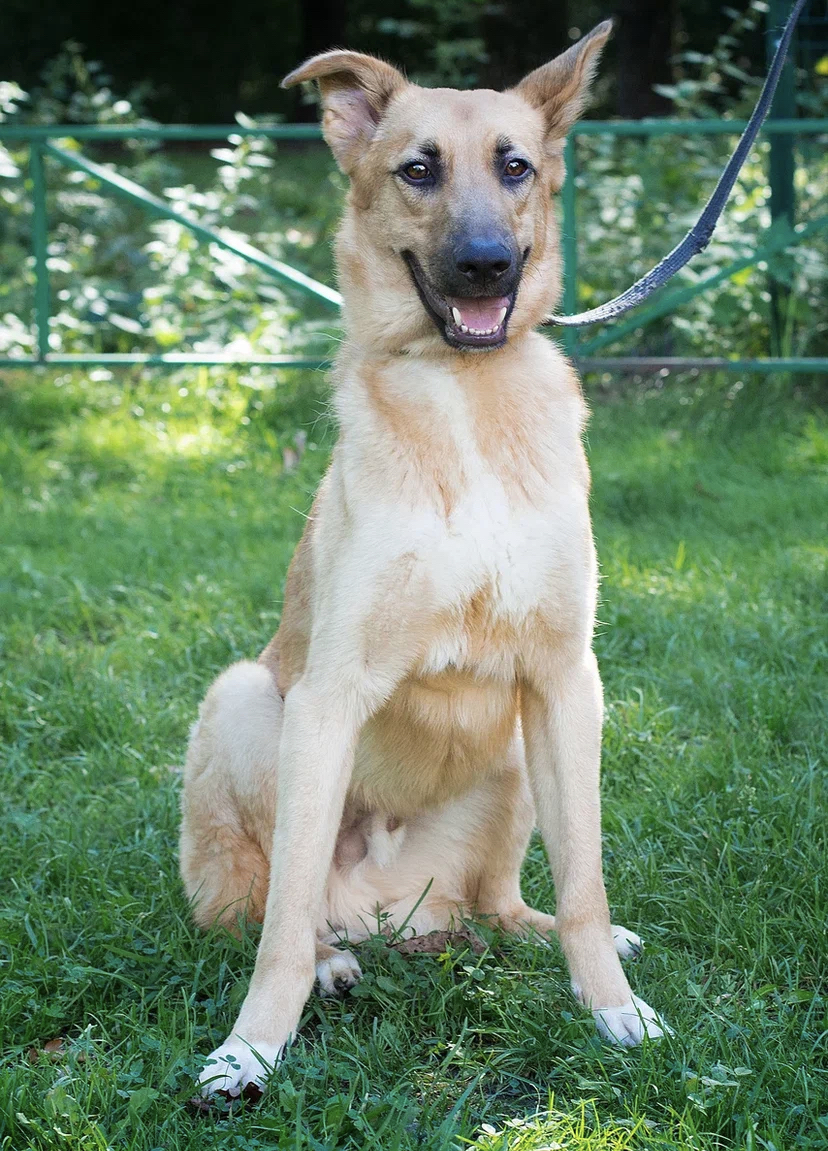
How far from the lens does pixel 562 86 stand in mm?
2859

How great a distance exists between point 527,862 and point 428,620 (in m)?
1.09

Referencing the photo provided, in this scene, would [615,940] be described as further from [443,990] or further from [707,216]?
[707,216]

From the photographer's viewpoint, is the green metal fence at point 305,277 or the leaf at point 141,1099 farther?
the green metal fence at point 305,277

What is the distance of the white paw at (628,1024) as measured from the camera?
2480mm

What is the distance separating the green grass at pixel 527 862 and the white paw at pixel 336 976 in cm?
5

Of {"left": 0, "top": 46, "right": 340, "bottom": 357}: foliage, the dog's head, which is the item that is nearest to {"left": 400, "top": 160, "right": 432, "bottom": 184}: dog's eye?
the dog's head

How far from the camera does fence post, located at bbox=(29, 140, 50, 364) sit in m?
7.10

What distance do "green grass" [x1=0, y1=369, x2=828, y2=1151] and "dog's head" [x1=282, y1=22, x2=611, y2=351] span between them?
4.51ft

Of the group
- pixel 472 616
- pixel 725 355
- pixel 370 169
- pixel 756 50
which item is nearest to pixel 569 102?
pixel 370 169


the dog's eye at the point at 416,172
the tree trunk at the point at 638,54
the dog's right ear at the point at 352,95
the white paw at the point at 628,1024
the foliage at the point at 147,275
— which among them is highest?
the tree trunk at the point at 638,54

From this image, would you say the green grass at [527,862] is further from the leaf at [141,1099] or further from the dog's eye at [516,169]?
the dog's eye at [516,169]

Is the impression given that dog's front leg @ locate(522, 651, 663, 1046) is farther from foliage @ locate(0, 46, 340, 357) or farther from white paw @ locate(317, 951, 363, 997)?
foliage @ locate(0, 46, 340, 357)

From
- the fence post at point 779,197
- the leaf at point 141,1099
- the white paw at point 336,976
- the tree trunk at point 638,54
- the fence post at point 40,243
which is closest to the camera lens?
the leaf at point 141,1099

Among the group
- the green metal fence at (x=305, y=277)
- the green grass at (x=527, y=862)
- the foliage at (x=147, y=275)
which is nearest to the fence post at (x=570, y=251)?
the green metal fence at (x=305, y=277)
